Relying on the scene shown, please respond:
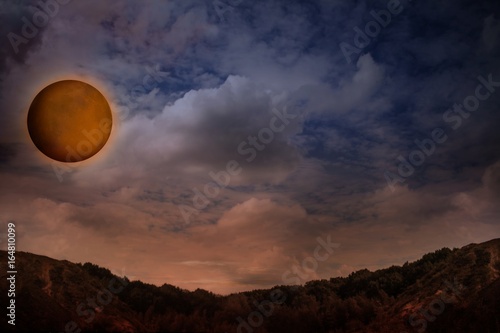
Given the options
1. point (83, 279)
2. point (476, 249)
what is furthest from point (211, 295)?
point (476, 249)

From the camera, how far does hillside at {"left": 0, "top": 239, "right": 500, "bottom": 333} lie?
1781 centimetres

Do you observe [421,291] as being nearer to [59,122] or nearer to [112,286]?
[112,286]

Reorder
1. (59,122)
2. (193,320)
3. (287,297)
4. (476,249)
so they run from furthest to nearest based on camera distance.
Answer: (287,297) → (476,249) → (59,122) → (193,320)

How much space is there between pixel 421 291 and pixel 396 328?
13.0ft

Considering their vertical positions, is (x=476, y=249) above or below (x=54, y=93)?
below

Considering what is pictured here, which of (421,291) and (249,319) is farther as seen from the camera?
(421,291)

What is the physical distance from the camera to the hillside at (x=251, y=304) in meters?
17.8

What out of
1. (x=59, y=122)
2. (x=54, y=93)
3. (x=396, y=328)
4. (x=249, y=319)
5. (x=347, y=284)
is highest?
(x=54, y=93)

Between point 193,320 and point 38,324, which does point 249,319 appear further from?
point 38,324

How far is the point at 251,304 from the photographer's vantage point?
Result: 25.0 metres

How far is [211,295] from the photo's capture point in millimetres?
24703

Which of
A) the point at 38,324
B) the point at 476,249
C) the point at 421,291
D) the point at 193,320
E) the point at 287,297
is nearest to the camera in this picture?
the point at 38,324

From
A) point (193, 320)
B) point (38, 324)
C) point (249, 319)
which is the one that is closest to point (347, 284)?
point (249, 319)

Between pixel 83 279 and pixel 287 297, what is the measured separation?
1379cm
